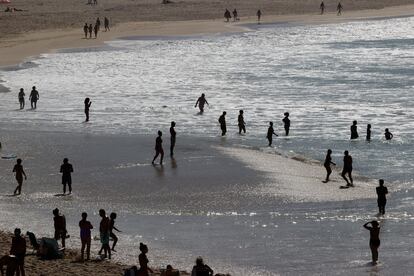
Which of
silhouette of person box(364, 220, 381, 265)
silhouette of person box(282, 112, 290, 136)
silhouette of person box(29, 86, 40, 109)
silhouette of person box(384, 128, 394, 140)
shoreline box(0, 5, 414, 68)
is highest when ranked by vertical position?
shoreline box(0, 5, 414, 68)

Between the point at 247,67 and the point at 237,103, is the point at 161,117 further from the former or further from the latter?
the point at 247,67

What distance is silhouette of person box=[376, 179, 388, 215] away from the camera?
21.8 meters

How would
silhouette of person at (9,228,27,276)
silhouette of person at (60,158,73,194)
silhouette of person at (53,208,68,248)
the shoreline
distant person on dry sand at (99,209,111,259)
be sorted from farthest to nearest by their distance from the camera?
the shoreline
silhouette of person at (60,158,73,194)
silhouette of person at (53,208,68,248)
distant person on dry sand at (99,209,111,259)
silhouette of person at (9,228,27,276)

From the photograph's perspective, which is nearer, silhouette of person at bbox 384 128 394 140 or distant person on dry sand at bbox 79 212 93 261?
distant person on dry sand at bbox 79 212 93 261

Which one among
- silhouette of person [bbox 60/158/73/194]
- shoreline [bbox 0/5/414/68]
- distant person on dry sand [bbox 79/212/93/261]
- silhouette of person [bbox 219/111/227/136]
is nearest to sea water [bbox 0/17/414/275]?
silhouette of person [bbox 219/111/227/136]

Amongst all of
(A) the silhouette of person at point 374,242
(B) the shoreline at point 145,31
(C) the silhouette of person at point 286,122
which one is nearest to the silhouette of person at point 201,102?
(C) the silhouette of person at point 286,122

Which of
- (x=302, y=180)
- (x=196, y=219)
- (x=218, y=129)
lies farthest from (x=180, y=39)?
(x=196, y=219)

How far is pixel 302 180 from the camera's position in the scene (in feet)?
85.1

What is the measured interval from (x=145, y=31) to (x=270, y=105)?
33.5 meters

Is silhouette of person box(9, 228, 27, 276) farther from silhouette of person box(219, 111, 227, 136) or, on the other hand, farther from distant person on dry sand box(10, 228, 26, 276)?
silhouette of person box(219, 111, 227, 136)

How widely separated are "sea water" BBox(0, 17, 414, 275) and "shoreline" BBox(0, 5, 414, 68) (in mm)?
1731

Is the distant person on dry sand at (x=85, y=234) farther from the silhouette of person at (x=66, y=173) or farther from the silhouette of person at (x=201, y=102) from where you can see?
the silhouette of person at (x=201, y=102)

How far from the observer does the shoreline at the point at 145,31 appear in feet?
196

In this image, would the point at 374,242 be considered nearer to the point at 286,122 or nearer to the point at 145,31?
the point at 286,122
